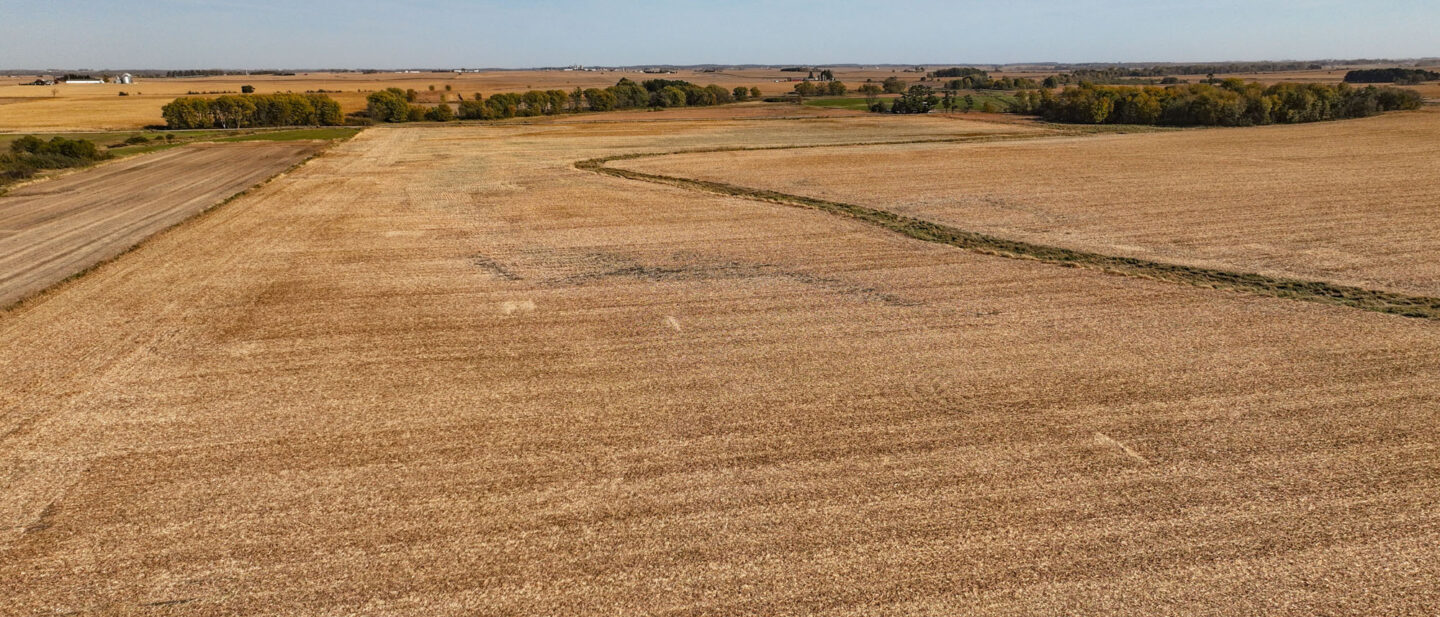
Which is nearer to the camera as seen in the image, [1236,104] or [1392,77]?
[1236,104]

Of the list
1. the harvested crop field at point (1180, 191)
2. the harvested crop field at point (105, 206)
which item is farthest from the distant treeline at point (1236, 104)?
the harvested crop field at point (105, 206)

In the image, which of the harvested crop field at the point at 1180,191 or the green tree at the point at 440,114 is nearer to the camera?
the harvested crop field at the point at 1180,191

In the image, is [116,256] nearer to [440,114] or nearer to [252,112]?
[252,112]

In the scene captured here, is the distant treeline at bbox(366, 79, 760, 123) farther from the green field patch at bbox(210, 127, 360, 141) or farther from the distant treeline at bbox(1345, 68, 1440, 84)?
the distant treeline at bbox(1345, 68, 1440, 84)

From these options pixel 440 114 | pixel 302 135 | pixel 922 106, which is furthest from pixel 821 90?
pixel 302 135

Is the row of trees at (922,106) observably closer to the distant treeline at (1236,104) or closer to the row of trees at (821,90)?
the distant treeline at (1236,104)

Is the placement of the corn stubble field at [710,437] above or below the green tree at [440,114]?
below

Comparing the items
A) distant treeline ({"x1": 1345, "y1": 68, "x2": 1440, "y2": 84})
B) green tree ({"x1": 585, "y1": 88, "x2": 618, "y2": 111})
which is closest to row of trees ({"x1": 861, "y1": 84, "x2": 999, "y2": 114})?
green tree ({"x1": 585, "y1": 88, "x2": 618, "y2": 111})
